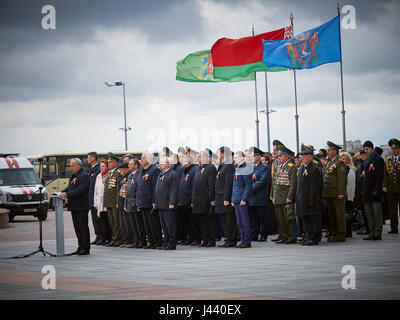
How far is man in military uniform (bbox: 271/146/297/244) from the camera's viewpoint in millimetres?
15476

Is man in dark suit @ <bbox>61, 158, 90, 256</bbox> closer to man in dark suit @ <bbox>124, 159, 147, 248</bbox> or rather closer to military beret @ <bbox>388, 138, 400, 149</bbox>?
man in dark suit @ <bbox>124, 159, 147, 248</bbox>

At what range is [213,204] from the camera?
15633mm

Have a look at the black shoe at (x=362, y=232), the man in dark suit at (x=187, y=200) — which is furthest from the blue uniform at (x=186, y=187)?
the black shoe at (x=362, y=232)

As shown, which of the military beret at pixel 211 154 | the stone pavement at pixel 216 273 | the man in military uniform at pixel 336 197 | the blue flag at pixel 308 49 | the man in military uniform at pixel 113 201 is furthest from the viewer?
the blue flag at pixel 308 49

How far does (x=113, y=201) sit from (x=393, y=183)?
265 inches

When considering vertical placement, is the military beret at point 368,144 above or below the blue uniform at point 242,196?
above

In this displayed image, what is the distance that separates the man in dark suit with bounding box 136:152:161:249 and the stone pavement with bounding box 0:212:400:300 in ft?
1.84

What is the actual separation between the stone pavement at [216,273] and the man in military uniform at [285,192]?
0.51 m

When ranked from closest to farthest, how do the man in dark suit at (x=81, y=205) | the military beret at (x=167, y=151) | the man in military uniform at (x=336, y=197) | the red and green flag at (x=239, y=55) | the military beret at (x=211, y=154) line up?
the man in dark suit at (x=81, y=205) → the man in military uniform at (x=336, y=197) → the military beret at (x=167, y=151) → the military beret at (x=211, y=154) → the red and green flag at (x=239, y=55)

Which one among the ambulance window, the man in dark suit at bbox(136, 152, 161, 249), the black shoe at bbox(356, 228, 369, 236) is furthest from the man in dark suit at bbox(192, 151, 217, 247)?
the ambulance window

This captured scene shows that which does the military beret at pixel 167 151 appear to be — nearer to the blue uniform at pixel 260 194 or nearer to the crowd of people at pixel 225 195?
the crowd of people at pixel 225 195

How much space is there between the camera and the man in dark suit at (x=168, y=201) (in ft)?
50.0

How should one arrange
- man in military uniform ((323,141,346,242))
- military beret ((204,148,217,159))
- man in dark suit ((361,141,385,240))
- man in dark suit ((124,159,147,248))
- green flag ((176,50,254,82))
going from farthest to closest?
green flag ((176,50,254,82)) → military beret ((204,148,217,159)) → man in dark suit ((124,159,147,248)) → man in military uniform ((323,141,346,242)) → man in dark suit ((361,141,385,240))
